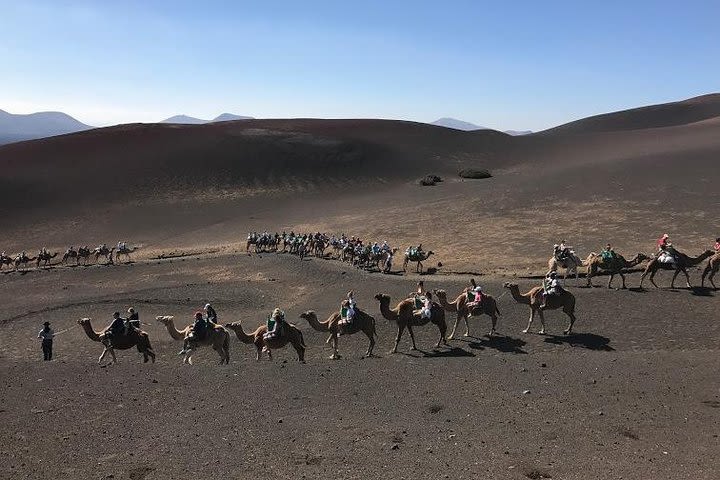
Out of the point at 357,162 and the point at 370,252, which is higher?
the point at 357,162

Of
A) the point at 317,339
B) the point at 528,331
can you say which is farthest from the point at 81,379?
the point at 528,331

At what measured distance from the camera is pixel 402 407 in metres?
12.9

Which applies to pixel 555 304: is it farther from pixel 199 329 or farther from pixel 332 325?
pixel 199 329

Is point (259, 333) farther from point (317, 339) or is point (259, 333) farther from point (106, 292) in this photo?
point (106, 292)

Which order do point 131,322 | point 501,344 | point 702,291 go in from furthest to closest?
point 702,291
point 501,344
point 131,322

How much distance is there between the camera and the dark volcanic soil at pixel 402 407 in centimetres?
1020

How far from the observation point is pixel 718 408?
40.8 feet

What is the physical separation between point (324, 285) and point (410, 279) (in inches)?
165

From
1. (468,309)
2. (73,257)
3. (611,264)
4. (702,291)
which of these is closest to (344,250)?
(611,264)

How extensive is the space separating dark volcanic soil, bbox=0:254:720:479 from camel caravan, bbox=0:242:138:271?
17.4 m

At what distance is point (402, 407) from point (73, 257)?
33685 millimetres

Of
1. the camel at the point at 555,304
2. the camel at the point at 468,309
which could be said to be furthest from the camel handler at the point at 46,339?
the camel at the point at 555,304

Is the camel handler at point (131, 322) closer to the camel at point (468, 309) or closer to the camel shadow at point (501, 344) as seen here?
the camel at point (468, 309)

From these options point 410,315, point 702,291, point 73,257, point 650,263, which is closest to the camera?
point 410,315
